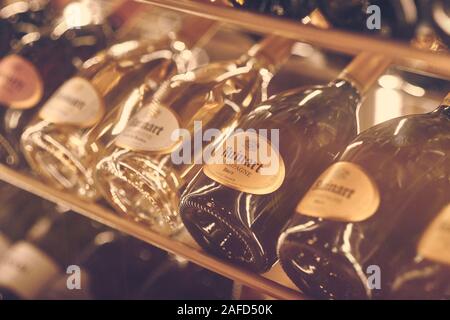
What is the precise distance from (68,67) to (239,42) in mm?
330

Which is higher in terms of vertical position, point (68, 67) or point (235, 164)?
point (68, 67)

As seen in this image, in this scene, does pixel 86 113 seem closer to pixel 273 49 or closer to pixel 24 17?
pixel 273 49

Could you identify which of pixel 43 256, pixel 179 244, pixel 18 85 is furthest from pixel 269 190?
pixel 43 256

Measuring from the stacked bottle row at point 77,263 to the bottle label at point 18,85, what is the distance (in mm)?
301

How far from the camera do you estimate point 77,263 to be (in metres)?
1.17

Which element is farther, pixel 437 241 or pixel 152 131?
pixel 152 131

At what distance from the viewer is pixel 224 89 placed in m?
0.79

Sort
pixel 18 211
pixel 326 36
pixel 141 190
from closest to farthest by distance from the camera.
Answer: pixel 326 36
pixel 141 190
pixel 18 211

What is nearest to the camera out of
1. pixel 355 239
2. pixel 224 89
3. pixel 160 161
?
pixel 355 239

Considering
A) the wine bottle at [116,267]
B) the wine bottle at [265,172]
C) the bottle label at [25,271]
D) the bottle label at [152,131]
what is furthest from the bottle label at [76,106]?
the wine bottle at [116,267]

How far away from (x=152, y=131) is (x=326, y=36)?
0.28 m

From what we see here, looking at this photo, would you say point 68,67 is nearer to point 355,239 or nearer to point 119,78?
point 119,78
